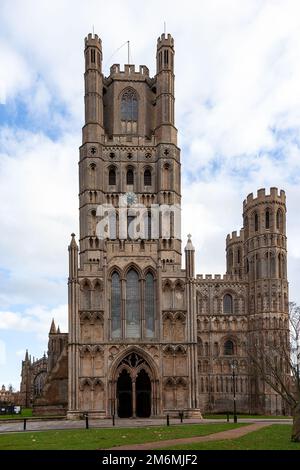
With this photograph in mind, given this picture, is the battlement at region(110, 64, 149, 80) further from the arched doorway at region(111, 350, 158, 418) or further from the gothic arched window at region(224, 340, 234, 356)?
the gothic arched window at region(224, 340, 234, 356)

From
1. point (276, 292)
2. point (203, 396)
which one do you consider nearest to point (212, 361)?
point (203, 396)

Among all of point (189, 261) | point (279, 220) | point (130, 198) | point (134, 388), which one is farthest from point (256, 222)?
point (134, 388)

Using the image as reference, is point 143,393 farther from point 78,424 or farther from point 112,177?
point 112,177

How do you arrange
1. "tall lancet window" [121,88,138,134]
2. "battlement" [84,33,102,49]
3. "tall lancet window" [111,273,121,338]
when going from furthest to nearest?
"battlement" [84,33,102,49], "tall lancet window" [121,88,138,134], "tall lancet window" [111,273,121,338]

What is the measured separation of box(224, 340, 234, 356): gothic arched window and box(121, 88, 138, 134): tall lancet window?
115 feet

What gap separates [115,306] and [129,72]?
29.0 meters

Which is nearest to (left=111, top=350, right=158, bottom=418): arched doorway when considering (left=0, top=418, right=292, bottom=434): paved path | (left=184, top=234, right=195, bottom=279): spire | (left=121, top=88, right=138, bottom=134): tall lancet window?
(left=0, top=418, right=292, bottom=434): paved path

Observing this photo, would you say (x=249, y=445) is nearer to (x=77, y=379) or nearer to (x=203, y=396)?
(x=77, y=379)

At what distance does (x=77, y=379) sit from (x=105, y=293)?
322 inches

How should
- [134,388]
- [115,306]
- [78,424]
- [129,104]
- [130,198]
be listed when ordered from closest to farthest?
1. [78,424]
2. [134,388]
3. [115,306]
4. [130,198]
5. [129,104]

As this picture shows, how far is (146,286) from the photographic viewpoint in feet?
211

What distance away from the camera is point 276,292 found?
9294cm

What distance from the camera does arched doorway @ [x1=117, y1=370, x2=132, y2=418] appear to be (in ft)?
206

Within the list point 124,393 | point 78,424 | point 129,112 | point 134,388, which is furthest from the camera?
point 129,112
